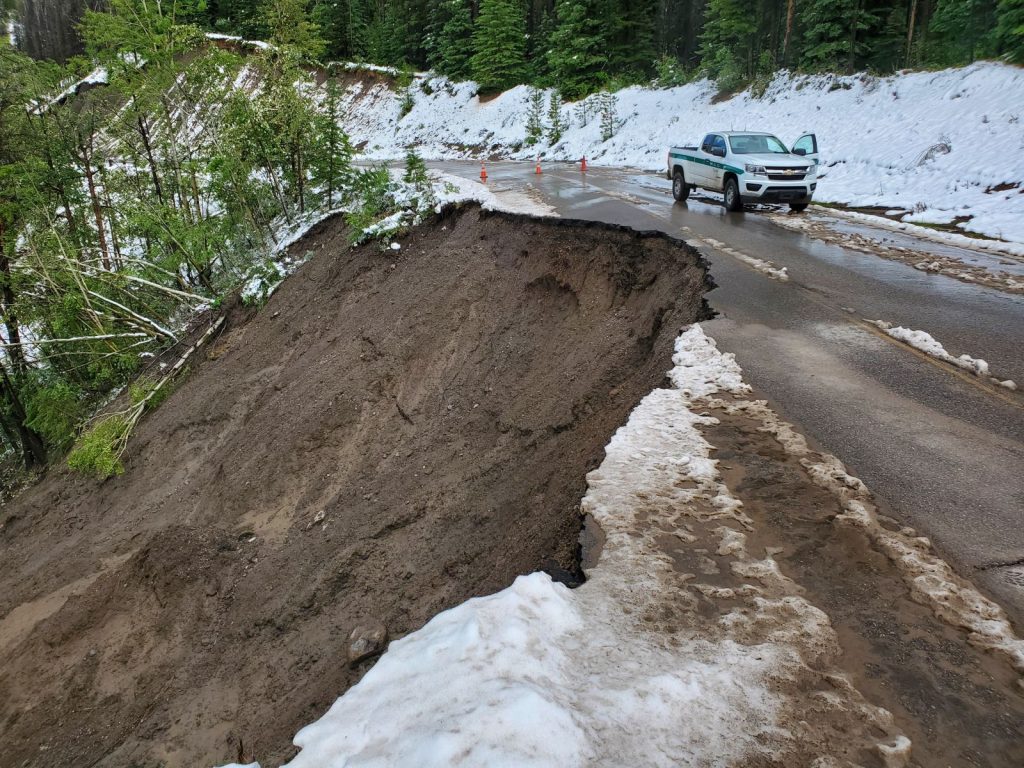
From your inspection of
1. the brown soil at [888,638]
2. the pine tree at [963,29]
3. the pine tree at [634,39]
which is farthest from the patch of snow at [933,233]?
the pine tree at [634,39]

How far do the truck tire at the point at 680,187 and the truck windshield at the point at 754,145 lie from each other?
162 cm

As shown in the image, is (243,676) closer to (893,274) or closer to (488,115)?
(893,274)

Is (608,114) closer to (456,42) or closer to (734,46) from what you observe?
(734,46)

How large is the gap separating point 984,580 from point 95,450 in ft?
41.2

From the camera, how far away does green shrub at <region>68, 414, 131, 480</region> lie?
34.3 feet

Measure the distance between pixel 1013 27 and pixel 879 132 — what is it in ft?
12.2

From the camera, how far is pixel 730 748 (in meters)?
2.28

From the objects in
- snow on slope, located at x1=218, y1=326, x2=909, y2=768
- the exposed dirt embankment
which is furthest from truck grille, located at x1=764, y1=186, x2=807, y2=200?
snow on slope, located at x1=218, y1=326, x2=909, y2=768

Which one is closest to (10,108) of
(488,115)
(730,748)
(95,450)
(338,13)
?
(95,450)

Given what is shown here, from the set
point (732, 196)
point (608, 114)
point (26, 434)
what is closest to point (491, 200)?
point (732, 196)

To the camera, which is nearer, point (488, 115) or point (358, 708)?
point (358, 708)

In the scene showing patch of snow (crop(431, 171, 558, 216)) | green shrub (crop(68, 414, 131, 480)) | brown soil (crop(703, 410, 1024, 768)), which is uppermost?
patch of snow (crop(431, 171, 558, 216))

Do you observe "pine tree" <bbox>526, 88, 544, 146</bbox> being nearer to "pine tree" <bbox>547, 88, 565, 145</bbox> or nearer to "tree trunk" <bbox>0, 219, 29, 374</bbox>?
"pine tree" <bbox>547, 88, 565, 145</bbox>

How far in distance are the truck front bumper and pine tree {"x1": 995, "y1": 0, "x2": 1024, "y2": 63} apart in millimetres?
8232
